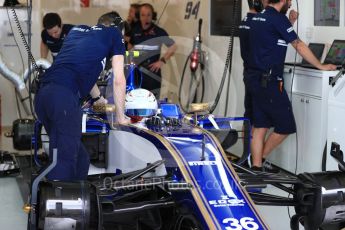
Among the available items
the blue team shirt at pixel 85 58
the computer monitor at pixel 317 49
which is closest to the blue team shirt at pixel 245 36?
the computer monitor at pixel 317 49

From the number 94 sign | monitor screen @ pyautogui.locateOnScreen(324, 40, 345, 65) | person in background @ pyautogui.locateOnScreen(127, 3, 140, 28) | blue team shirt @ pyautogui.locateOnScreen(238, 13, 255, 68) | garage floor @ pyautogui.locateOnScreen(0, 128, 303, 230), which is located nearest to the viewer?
garage floor @ pyautogui.locateOnScreen(0, 128, 303, 230)

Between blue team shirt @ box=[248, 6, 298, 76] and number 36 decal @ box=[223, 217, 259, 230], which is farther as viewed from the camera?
blue team shirt @ box=[248, 6, 298, 76]

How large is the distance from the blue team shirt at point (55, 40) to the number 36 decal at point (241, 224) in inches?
157

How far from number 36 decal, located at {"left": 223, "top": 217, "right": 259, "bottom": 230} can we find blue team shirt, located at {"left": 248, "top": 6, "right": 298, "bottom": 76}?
275cm

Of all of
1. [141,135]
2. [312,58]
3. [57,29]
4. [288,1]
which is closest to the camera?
[141,135]

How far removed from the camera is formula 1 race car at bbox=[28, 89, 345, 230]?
10.9ft

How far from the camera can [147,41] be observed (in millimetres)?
7609

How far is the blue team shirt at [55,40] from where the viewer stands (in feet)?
22.7

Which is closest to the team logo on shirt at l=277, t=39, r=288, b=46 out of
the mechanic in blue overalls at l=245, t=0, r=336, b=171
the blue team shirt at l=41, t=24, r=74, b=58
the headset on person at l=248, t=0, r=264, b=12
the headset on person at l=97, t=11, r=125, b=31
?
the mechanic in blue overalls at l=245, t=0, r=336, b=171

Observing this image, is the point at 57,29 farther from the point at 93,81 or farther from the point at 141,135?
the point at 141,135

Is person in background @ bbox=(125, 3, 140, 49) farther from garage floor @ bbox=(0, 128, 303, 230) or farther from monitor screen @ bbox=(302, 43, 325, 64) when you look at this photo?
monitor screen @ bbox=(302, 43, 325, 64)

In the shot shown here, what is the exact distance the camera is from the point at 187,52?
859 cm

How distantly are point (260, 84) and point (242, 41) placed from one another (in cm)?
48

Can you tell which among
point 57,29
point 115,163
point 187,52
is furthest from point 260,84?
point 187,52
